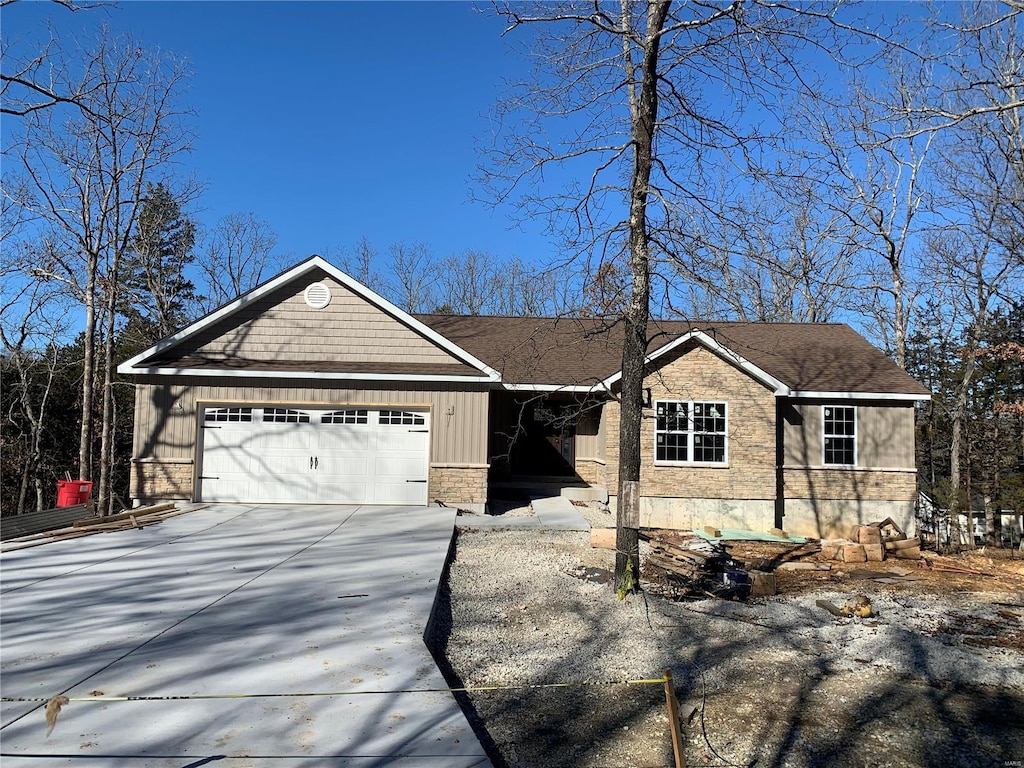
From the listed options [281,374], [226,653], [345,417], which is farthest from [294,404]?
[226,653]

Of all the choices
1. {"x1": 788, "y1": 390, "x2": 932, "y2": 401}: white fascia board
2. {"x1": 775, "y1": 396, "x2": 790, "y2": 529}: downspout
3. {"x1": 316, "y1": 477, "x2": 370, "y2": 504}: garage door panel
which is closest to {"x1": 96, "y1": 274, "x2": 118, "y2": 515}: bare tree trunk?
{"x1": 316, "y1": 477, "x2": 370, "y2": 504}: garage door panel

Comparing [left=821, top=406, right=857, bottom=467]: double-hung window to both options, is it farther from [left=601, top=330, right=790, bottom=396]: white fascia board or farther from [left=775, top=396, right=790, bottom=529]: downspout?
[left=601, top=330, right=790, bottom=396]: white fascia board

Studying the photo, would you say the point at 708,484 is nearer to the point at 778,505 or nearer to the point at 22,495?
the point at 778,505

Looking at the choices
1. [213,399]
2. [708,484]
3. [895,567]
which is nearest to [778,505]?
[708,484]

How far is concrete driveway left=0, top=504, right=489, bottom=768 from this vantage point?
3943mm

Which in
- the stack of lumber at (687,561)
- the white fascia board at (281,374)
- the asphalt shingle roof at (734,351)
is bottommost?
the stack of lumber at (687,561)

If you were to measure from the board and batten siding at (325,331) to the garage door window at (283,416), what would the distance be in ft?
3.92

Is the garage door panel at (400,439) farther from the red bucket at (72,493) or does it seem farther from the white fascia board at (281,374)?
the red bucket at (72,493)

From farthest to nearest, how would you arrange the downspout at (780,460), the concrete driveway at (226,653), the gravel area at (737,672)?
the downspout at (780,460)
the gravel area at (737,672)
the concrete driveway at (226,653)

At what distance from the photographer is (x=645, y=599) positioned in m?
7.83

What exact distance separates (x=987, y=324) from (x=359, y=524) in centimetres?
1901

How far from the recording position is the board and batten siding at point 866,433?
53.1 ft

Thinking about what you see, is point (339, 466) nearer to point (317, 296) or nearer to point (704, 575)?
point (317, 296)

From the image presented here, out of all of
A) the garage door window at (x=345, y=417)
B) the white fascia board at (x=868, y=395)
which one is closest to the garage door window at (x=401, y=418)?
the garage door window at (x=345, y=417)
